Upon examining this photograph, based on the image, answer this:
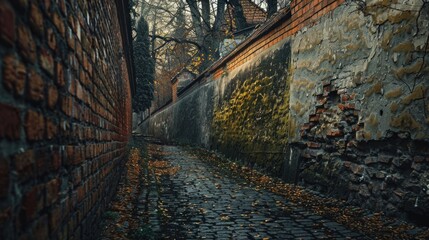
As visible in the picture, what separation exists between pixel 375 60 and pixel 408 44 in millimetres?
562

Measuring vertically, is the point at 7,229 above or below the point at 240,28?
below

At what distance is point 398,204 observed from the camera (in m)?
3.77

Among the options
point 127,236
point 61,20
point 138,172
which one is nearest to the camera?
point 61,20

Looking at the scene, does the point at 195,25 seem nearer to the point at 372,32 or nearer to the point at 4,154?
the point at 372,32

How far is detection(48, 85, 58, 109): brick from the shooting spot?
1.46m

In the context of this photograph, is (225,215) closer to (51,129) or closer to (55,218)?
(55,218)

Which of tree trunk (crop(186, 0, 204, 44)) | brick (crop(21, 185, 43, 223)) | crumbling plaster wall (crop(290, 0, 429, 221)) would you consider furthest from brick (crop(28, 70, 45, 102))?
tree trunk (crop(186, 0, 204, 44))

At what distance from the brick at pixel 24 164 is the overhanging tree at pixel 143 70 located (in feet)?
69.2

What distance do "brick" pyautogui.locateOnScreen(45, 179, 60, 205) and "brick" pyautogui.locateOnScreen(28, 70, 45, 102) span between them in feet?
1.24

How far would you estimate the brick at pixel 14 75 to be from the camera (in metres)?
1.02

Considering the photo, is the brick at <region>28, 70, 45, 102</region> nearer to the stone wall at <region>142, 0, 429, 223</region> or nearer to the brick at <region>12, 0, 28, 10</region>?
the brick at <region>12, 0, 28, 10</region>

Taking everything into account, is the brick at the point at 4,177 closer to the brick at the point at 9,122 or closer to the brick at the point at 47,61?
the brick at the point at 9,122

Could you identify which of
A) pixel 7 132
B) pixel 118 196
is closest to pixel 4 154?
pixel 7 132

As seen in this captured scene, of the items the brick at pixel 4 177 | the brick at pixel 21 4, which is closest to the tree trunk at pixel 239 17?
the brick at pixel 21 4
